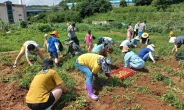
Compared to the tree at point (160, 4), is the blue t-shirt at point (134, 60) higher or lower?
lower

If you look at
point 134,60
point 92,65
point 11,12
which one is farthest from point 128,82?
point 11,12

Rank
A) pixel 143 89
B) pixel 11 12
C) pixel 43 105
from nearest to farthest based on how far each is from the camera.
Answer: pixel 43 105
pixel 143 89
pixel 11 12

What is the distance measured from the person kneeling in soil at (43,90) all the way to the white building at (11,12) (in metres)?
55.5

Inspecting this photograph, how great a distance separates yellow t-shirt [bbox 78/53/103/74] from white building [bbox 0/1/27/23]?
54754mm

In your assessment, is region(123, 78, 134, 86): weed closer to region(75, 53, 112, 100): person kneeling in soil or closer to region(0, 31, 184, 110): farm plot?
region(0, 31, 184, 110): farm plot

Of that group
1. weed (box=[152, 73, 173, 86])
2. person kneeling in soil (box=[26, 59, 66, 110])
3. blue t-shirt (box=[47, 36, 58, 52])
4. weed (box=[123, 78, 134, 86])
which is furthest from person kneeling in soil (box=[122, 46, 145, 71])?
person kneeling in soil (box=[26, 59, 66, 110])

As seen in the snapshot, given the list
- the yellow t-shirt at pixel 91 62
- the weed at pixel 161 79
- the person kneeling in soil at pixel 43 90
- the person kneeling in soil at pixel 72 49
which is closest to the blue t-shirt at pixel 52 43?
the person kneeling in soil at pixel 72 49

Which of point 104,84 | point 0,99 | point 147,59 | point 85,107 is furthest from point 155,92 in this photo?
point 0,99

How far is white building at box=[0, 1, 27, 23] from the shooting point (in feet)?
177

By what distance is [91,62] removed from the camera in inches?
195

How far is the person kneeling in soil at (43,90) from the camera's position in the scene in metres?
3.83

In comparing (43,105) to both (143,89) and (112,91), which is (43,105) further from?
(143,89)

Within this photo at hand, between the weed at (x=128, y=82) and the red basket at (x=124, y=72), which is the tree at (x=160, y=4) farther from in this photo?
the weed at (x=128, y=82)

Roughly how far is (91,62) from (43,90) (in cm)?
149
